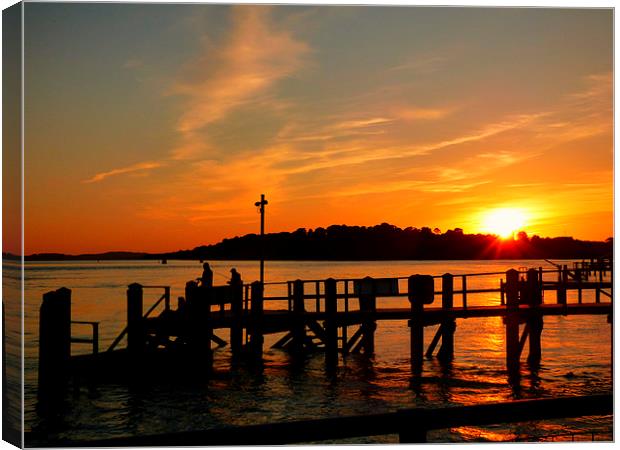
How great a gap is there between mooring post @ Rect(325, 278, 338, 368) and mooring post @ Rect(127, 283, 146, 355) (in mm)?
4443

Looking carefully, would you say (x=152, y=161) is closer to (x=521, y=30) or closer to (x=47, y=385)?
(x=47, y=385)

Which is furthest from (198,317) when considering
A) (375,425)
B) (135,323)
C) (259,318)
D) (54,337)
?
(375,425)

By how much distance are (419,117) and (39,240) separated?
23.9ft

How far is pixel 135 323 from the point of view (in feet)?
61.0

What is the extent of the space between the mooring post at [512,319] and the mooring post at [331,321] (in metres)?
4.19

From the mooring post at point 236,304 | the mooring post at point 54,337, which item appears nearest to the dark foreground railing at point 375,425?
the mooring post at point 54,337

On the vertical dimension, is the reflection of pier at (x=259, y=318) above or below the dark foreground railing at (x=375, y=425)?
below

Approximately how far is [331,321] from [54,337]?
26.3ft

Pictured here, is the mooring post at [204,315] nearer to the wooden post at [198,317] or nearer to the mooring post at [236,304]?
the wooden post at [198,317]

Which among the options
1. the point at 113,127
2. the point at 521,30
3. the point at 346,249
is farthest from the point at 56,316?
the point at 346,249

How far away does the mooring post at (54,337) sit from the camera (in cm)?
1438

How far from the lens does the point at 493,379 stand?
74.0 feet

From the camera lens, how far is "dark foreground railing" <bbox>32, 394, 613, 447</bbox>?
16.2ft

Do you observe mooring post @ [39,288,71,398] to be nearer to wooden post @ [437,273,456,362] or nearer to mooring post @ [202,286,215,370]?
mooring post @ [202,286,215,370]
